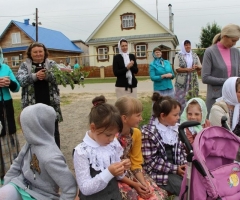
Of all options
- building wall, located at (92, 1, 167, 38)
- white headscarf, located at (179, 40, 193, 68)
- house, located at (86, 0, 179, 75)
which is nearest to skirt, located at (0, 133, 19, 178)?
white headscarf, located at (179, 40, 193, 68)

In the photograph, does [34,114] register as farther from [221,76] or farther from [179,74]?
[179,74]

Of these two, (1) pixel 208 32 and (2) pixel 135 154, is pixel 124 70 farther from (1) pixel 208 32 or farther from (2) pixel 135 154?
(1) pixel 208 32

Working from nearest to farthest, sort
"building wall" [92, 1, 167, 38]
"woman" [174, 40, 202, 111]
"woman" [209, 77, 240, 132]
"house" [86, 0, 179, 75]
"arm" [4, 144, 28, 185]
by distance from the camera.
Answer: "arm" [4, 144, 28, 185]
"woman" [209, 77, 240, 132]
"woman" [174, 40, 202, 111]
"house" [86, 0, 179, 75]
"building wall" [92, 1, 167, 38]

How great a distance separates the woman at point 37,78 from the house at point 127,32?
86.1 feet

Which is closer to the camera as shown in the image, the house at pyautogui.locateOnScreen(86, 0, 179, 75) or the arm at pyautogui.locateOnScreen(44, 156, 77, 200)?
Result: the arm at pyautogui.locateOnScreen(44, 156, 77, 200)

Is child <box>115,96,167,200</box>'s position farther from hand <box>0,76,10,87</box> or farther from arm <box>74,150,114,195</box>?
Answer: hand <box>0,76,10,87</box>

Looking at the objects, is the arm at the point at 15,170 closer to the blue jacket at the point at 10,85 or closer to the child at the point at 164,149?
the child at the point at 164,149

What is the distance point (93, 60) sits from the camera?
99.1 ft

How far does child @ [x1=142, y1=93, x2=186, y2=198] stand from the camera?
2727 mm

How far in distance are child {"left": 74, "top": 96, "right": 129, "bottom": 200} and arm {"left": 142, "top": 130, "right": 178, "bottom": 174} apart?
0.63 metres

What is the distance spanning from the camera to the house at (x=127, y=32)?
30203 millimetres

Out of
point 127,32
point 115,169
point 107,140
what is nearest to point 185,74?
point 107,140

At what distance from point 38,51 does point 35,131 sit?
1.82 metres

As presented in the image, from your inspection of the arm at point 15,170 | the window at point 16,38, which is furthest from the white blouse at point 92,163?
the window at point 16,38
